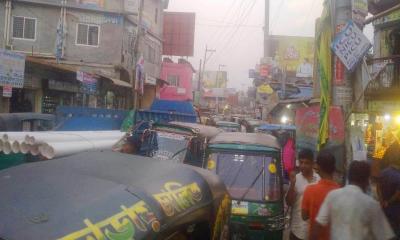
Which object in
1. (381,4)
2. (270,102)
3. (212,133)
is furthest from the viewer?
(270,102)

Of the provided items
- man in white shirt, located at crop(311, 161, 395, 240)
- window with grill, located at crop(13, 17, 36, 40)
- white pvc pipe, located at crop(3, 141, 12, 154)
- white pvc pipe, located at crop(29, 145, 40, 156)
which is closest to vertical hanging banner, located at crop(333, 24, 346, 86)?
man in white shirt, located at crop(311, 161, 395, 240)

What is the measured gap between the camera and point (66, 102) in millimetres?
23219

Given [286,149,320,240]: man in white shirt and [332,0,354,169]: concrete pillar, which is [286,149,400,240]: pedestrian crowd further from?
[332,0,354,169]: concrete pillar

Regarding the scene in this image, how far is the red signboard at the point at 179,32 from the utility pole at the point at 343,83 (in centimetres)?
4271

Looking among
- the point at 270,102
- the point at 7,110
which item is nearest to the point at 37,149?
the point at 7,110

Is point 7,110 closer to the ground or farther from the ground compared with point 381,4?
closer to the ground

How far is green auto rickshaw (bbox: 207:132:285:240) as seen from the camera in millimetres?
6723

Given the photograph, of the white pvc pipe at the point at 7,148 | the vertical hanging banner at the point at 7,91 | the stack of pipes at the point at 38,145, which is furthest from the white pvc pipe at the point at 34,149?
the vertical hanging banner at the point at 7,91

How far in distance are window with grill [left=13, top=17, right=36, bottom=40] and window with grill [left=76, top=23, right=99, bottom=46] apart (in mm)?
2625

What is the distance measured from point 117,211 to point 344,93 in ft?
14.8

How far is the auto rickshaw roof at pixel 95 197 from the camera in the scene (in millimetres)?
2551

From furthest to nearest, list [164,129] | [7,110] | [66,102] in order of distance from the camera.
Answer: [66,102], [7,110], [164,129]

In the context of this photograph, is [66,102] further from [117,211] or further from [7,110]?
[117,211]

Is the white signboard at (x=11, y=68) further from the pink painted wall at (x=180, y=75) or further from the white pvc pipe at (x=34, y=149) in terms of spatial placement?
the pink painted wall at (x=180, y=75)
